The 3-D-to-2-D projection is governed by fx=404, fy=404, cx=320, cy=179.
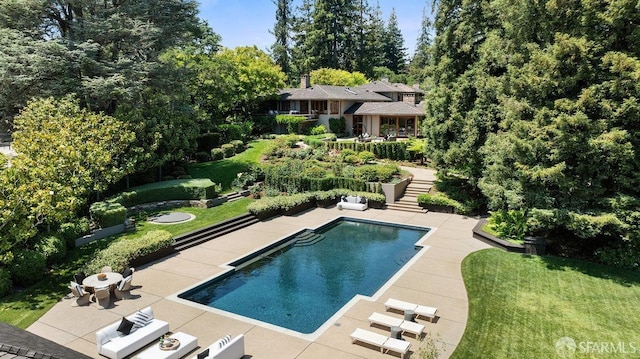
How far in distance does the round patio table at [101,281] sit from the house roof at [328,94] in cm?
3626

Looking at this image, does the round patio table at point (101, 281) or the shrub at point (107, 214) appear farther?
the shrub at point (107, 214)

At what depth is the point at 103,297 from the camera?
12.4m

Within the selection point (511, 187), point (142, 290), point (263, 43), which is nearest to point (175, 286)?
point (142, 290)

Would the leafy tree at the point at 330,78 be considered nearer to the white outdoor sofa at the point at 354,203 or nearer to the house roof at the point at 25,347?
the white outdoor sofa at the point at 354,203

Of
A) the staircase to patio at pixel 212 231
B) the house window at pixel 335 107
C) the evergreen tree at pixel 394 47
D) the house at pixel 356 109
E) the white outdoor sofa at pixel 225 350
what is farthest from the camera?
the evergreen tree at pixel 394 47

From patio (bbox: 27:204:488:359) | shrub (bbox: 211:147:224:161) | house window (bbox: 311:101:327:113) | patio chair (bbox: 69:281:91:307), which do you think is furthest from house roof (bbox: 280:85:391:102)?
patio chair (bbox: 69:281:91:307)

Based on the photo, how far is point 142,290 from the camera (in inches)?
531

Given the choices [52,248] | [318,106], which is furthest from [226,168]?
[318,106]

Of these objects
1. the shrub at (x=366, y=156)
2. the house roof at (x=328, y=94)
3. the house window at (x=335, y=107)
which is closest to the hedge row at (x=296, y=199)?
the shrub at (x=366, y=156)

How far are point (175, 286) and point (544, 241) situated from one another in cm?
1472

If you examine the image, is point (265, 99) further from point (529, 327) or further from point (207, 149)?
point (529, 327)

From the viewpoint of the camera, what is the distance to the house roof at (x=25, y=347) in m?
5.29

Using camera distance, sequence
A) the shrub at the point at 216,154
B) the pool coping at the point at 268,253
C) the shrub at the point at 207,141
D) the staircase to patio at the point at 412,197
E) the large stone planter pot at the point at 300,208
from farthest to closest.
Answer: the shrub at the point at 207,141 < the shrub at the point at 216,154 < the staircase to patio at the point at 412,197 < the large stone planter pot at the point at 300,208 < the pool coping at the point at 268,253

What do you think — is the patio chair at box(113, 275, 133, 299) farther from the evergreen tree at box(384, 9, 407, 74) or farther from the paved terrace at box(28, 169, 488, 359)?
the evergreen tree at box(384, 9, 407, 74)
